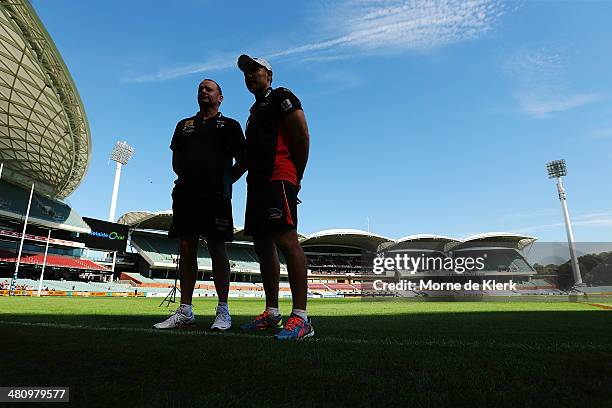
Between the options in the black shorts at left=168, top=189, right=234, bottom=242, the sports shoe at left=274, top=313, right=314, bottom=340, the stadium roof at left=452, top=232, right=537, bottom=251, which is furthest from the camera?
the stadium roof at left=452, top=232, right=537, bottom=251

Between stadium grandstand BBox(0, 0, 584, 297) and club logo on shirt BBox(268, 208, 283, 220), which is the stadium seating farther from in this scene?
club logo on shirt BBox(268, 208, 283, 220)

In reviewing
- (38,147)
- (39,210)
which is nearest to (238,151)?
(38,147)

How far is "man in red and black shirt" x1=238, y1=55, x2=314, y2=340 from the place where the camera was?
2670 millimetres

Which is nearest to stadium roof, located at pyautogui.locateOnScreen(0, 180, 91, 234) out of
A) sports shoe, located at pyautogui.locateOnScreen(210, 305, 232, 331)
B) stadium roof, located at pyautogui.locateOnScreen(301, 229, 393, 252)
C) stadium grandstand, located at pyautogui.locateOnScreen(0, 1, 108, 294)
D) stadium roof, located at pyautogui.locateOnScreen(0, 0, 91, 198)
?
stadium grandstand, located at pyautogui.locateOnScreen(0, 1, 108, 294)

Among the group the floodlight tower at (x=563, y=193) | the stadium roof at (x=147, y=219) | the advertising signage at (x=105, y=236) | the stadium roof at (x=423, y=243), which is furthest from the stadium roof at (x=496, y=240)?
the advertising signage at (x=105, y=236)

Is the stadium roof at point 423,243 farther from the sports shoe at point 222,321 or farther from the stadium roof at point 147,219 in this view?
the sports shoe at point 222,321

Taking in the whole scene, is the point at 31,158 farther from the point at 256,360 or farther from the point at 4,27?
the point at 256,360

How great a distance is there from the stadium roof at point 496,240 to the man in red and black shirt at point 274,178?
71609mm

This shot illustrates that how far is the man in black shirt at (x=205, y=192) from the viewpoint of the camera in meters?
3.19

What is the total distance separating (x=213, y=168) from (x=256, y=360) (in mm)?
2003

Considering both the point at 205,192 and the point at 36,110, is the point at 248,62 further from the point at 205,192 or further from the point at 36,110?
the point at 36,110

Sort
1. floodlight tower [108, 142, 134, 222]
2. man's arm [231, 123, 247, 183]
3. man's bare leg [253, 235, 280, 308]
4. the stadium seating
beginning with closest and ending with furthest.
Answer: man's bare leg [253, 235, 280, 308] → man's arm [231, 123, 247, 183] → the stadium seating → floodlight tower [108, 142, 134, 222]

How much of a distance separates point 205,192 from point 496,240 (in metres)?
75.4

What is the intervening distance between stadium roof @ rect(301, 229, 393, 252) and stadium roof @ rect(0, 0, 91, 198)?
39.6 meters
